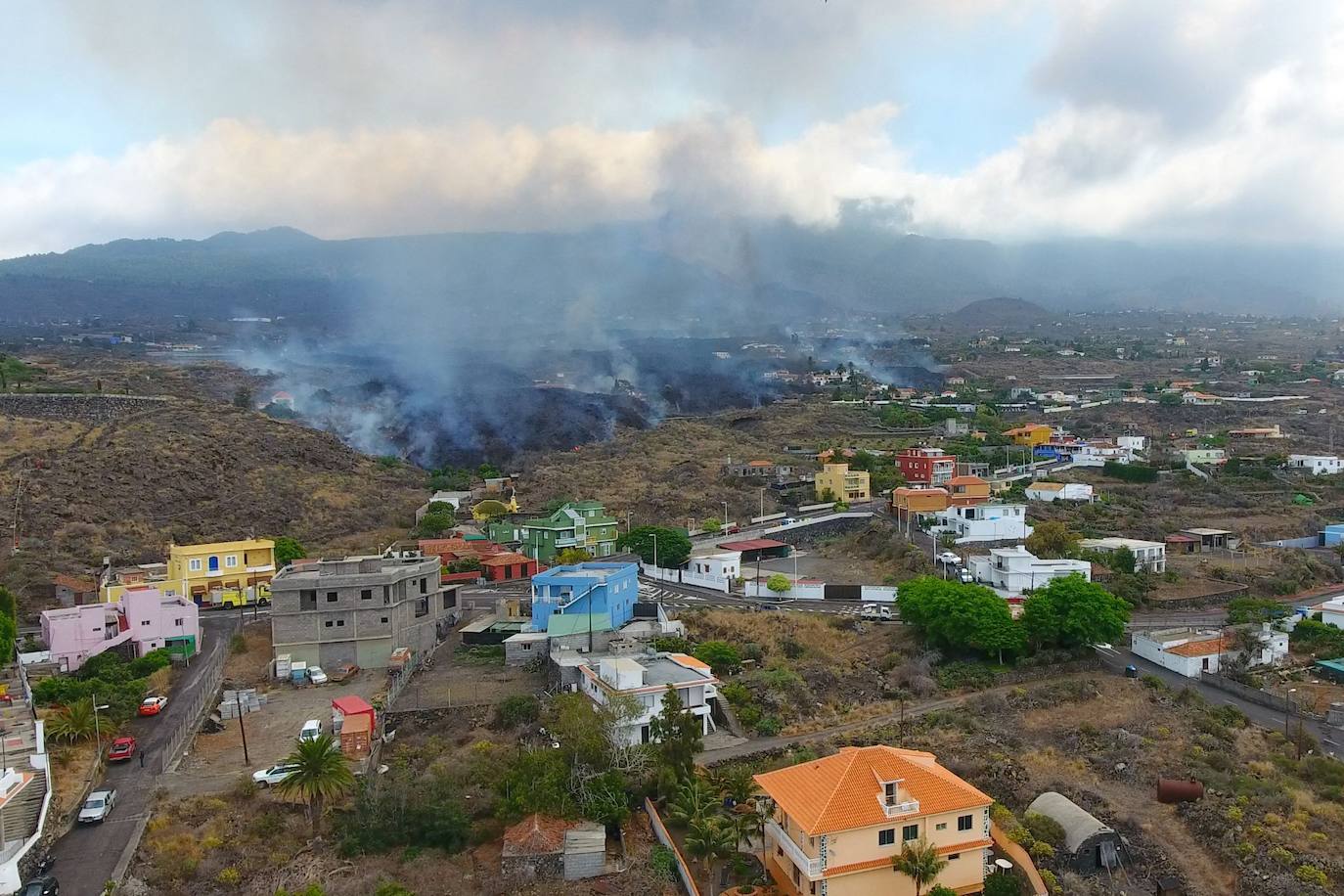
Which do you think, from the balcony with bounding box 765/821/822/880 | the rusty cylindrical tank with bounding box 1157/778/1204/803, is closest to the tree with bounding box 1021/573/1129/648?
the rusty cylindrical tank with bounding box 1157/778/1204/803

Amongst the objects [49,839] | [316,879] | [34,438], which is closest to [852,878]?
[316,879]

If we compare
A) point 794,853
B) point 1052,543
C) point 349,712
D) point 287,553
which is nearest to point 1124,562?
point 1052,543

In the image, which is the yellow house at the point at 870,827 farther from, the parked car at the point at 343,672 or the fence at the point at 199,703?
the parked car at the point at 343,672

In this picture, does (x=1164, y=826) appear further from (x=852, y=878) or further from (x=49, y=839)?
(x=49, y=839)

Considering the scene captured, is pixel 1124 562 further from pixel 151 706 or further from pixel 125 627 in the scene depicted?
pixel 125 627

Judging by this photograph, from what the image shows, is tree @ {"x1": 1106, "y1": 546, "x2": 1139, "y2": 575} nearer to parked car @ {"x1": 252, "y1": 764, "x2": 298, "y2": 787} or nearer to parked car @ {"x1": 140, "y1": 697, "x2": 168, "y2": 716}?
parked car @ {"x1": 252, "y1": 764, "x2": 298, "y2": 787}

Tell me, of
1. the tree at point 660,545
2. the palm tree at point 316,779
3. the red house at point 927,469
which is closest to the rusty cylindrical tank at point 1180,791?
the palm tree at point 316,779

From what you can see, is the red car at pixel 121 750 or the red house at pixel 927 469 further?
the red house at pixel 927 469
